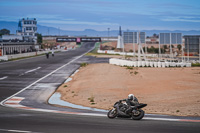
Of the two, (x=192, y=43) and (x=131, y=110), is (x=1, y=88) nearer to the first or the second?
(x=131, y=110)

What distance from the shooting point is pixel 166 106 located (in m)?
18.4

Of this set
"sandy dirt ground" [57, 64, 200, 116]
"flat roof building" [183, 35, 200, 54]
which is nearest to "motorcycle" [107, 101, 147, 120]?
"sandy dirt ground" [57, 64, 200, 116]

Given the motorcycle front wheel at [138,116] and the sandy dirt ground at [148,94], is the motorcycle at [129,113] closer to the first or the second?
the motorcycle front wheel at [138,116]

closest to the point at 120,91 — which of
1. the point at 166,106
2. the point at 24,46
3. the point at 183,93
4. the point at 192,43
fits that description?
the point at 183,93

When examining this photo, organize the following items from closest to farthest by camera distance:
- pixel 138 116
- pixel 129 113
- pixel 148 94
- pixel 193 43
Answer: pixel 138 116
pixel 129 113
pixel 148 94
pixel 193 43

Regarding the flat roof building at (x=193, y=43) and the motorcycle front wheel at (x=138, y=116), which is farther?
the flat roof building at (x=193, y=43)

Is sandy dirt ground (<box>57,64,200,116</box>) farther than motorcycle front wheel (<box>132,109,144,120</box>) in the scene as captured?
Yes

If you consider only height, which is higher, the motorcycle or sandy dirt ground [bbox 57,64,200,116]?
the motorcycle

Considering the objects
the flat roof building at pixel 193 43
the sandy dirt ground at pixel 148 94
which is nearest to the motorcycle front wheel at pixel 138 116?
the sandy dirt ground at pixel 148 94

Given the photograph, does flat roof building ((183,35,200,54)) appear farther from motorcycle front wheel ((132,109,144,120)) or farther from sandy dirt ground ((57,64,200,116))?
motorcycle front wheel ((132,109,144,120))

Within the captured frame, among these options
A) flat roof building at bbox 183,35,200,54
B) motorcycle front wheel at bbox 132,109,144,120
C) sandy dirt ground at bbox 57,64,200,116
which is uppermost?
flat roof building at bbox 183,35,200,54

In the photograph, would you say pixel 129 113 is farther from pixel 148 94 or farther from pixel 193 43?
pixel 193 43

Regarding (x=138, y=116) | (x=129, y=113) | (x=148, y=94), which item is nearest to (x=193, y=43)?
(x=148, y=94)

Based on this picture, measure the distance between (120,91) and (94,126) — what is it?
12.0 metres
